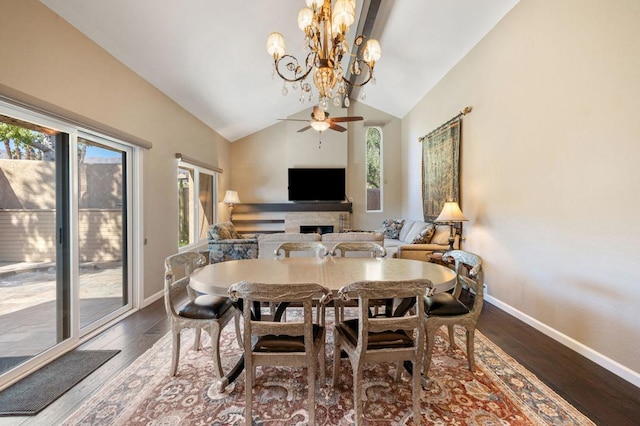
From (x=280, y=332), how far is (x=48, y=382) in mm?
1878

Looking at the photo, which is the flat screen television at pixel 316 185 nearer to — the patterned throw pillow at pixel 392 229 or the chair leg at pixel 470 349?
the patterned throw pillow at pixel 392 229

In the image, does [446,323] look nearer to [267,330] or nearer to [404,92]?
[267,330]

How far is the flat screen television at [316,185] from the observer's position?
277 inches

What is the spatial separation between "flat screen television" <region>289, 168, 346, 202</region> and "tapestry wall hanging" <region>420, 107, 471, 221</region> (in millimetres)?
2093

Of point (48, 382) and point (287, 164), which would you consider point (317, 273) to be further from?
point (287, 164)

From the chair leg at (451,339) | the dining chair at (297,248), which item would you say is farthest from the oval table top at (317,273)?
the chair leg at (451,339)

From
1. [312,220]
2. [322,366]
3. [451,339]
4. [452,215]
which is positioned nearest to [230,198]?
[312,220]

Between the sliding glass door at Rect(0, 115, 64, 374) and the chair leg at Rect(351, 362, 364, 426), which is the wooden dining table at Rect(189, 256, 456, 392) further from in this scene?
the sliding glass door at Rect(0, 115, 64, 374)

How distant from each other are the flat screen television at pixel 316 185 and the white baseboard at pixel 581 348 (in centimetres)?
441

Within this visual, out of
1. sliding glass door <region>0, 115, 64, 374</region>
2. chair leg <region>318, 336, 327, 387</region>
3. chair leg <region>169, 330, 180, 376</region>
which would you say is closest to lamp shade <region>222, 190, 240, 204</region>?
sliding glass door <region>0, 115, 64, 374</region>

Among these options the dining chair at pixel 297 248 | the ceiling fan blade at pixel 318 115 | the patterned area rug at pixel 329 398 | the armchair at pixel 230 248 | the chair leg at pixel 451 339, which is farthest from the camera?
the armchair at pixel 230 248

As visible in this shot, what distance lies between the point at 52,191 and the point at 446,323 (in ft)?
11.0

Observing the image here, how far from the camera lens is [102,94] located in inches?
111

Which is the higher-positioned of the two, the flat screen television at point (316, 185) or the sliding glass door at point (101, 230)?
the flat screen television at point (316, 185)
